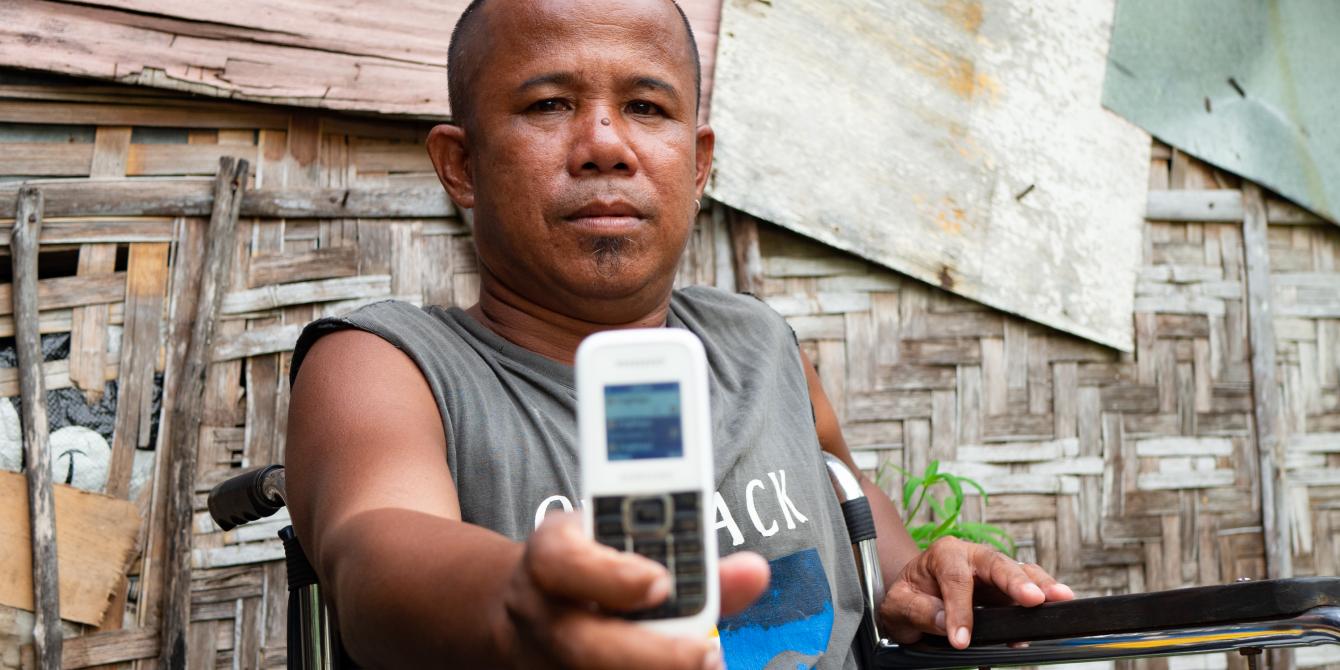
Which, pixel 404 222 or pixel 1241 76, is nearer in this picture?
pixel 404 222

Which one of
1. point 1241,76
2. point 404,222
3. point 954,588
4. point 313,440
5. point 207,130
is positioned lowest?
point 954,588

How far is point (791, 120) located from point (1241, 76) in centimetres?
130

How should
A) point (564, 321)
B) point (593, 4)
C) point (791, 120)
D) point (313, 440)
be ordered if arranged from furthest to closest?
1. point (791, 120)
2. point (564, 321)
3. point (593, 4)
4. point (313, 440)

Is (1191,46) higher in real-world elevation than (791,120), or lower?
higher

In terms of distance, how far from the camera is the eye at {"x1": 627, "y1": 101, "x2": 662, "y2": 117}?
4.30ft

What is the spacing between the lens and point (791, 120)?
2463 millimetres

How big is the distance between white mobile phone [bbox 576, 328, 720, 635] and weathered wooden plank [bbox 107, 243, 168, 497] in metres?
1.74

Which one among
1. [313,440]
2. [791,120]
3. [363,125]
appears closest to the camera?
[313,440]

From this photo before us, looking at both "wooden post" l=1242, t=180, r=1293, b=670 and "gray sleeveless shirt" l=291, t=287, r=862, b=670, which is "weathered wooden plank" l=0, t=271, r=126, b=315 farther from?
"wooden post" l=1242, t=180, r=1293, b=670

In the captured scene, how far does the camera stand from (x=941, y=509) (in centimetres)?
251

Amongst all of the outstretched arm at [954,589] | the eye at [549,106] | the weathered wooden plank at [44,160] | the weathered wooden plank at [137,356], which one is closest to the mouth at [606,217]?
the eye at [549,106]

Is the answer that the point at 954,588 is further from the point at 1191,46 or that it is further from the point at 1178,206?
the point at 1191,46

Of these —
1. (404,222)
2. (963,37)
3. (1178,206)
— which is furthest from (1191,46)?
(404,222)

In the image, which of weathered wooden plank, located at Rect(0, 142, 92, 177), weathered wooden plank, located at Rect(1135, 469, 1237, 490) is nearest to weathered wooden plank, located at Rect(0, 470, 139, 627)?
weathered wooden plank, located at Rect(0, 142, 92, 177)
